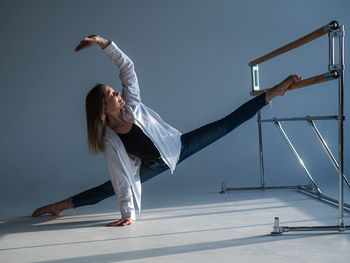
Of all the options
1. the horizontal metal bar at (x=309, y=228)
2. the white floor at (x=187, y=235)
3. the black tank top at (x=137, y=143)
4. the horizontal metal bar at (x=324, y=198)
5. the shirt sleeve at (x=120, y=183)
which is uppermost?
the black tank top at (x=137, y=143)

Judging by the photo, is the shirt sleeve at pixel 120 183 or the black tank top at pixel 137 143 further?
the black tank top at pixel 137 143

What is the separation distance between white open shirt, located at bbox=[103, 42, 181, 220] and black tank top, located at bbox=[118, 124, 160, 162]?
0.20 feet

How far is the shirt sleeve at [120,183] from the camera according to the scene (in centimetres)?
293

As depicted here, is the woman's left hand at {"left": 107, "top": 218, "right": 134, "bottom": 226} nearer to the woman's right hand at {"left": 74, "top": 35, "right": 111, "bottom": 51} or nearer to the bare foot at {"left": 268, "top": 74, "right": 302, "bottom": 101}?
the woman's right hand at {"left": 74, "top": 35, "right": 111, "bottom": 51}

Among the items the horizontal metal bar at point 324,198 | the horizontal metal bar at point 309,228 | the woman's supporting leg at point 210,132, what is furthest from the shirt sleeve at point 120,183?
the horizontal metal bar at point 324,198

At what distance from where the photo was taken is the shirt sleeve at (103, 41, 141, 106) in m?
2.85

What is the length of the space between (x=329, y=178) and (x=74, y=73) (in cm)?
294

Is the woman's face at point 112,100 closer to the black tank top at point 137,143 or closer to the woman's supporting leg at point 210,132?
the black tank top at point 137,143

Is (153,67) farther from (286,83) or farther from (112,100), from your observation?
(286,83)

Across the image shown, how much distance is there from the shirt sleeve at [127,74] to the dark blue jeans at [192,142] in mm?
455

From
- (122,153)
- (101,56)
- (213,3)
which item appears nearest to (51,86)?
(101,56)

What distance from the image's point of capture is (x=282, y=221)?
2816mm

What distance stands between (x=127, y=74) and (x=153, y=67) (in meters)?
2.22

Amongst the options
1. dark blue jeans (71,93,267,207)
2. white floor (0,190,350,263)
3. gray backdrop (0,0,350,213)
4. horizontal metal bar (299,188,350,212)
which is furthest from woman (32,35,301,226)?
gray backdrop (0,0,350,213)
